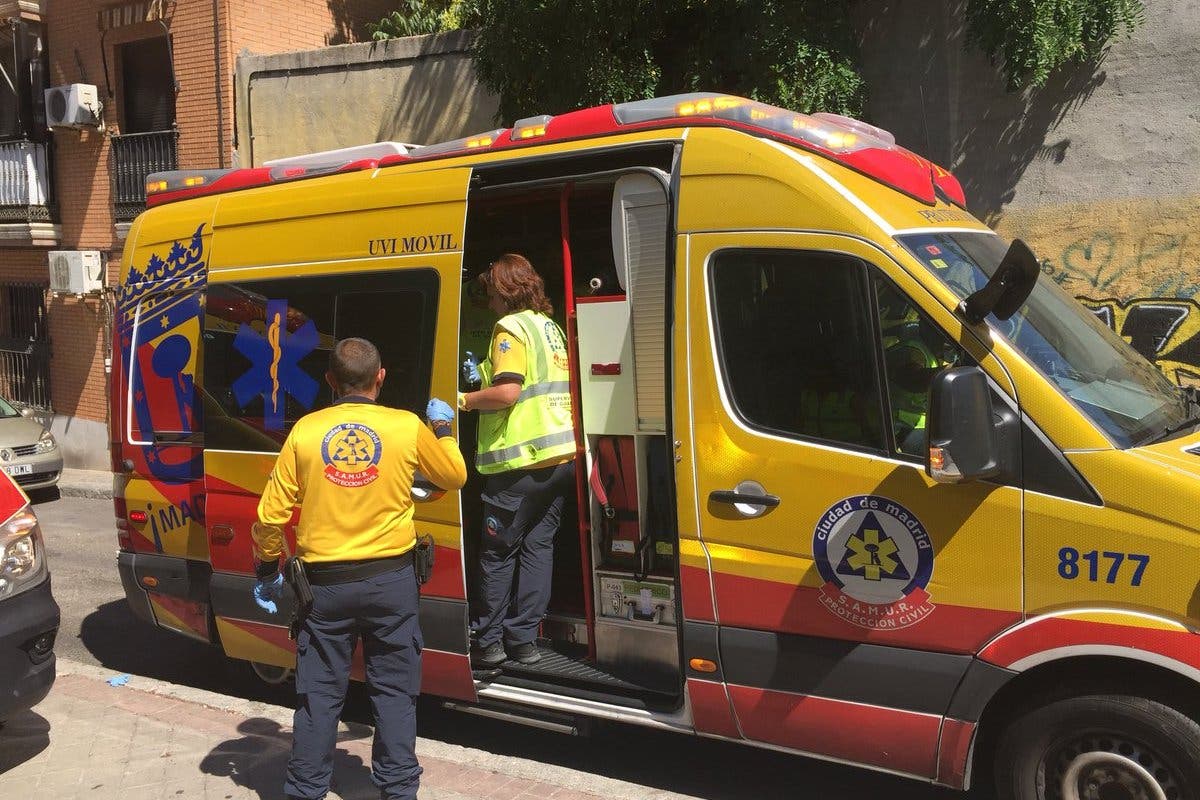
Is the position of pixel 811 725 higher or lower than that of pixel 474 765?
higher

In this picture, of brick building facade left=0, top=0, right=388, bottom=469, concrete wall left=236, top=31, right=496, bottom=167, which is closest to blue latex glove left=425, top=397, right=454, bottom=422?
concrete wall left=236, top=31, right=496, bottom=167

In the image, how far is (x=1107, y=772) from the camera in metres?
3.41

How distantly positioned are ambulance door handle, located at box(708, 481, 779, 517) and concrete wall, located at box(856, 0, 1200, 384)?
5.01m

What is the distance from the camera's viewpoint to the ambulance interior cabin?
4.38 meters

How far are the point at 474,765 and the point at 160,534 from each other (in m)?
2.43

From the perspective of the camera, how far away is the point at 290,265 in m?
5.27

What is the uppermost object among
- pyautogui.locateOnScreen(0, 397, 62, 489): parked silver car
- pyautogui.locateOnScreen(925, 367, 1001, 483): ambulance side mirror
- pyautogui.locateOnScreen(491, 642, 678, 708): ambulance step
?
pyautogui.locateOnScreen(925, 367, 1001, 483): ambulance side mirror

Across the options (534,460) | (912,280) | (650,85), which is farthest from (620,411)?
(650,85)

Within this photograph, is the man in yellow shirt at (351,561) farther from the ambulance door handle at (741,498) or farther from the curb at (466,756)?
the ambulance door handle at (741,498)

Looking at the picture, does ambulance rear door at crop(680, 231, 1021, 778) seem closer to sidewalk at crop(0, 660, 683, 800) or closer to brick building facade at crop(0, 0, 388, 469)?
sidewalk at crop(0, 660, 683, 800)

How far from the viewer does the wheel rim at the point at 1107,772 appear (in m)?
3.32

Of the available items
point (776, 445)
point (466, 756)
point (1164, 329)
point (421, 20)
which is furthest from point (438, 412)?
point (421, 20)

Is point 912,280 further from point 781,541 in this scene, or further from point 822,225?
point 781,541

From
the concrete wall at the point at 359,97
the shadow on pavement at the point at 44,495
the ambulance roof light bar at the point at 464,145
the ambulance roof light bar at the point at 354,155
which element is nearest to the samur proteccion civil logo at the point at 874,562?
the ambulance roof light bar at the point at 464,145
